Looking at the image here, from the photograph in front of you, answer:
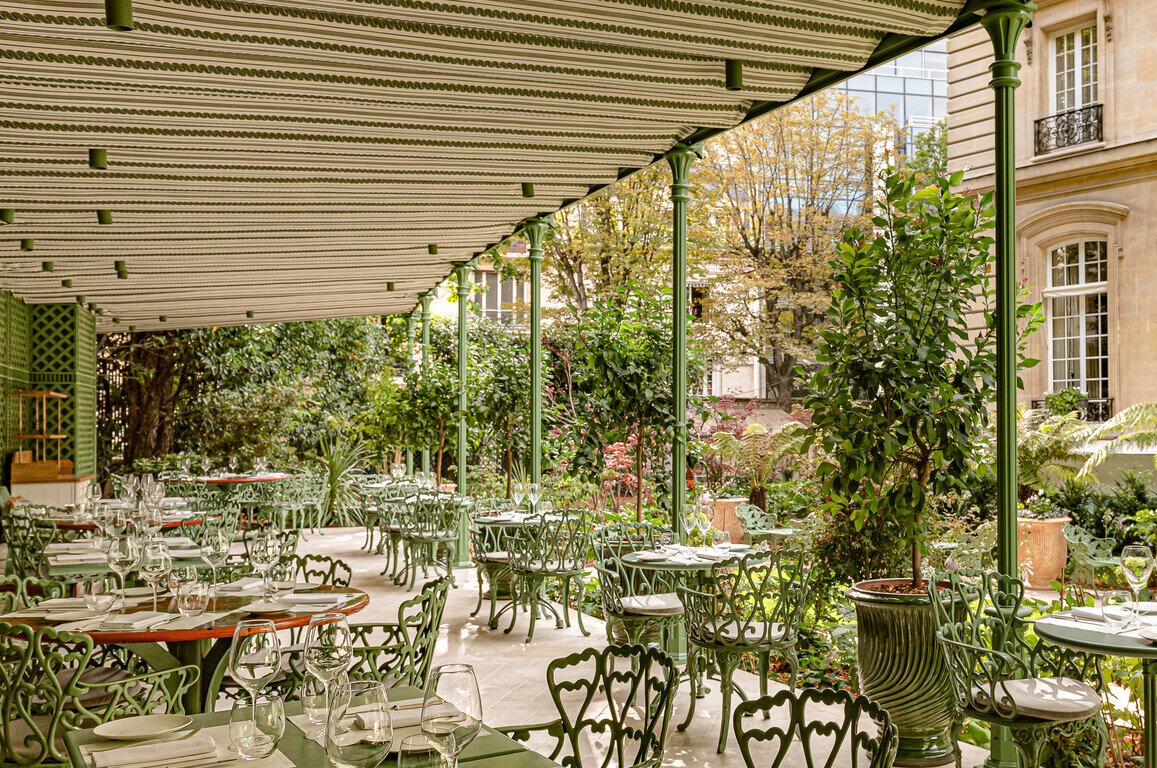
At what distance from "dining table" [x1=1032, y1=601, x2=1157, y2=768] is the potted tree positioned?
0.75 meters

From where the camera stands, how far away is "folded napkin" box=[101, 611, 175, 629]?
3.63 metres

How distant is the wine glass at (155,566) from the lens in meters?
Answer: 3.92

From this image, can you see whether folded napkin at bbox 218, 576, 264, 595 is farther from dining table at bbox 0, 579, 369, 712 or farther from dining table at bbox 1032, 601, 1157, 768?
dining table at bbox 1032, 601, 1157, 768

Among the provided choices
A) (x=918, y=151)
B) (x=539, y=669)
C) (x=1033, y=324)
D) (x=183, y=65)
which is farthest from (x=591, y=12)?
(x=918, y=151)

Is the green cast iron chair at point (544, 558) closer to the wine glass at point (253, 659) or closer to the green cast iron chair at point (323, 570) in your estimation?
the green cast iron chair at point (323, 570)

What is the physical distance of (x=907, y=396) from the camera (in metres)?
4.57

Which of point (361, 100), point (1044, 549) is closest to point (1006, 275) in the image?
point (361, 100)

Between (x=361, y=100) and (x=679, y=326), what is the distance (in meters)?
2.75

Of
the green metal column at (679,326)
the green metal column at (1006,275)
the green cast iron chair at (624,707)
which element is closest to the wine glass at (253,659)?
the green cast iron chair at (624,707)

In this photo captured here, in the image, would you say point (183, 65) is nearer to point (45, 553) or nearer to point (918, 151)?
point (45, 553)

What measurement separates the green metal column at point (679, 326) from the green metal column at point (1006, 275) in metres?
2.44

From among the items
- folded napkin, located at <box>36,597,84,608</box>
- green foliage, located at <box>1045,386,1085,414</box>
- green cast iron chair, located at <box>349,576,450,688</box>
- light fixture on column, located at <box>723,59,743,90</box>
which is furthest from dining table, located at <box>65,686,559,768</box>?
green foliage, located at <box>1045,386,1085,414</box>

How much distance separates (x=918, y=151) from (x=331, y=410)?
51.8ft

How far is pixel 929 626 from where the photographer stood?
448 centimetres
